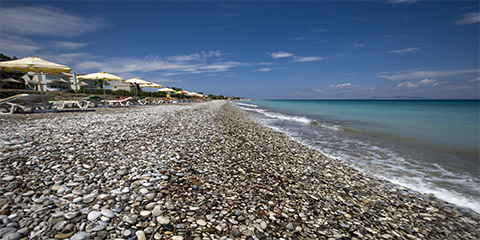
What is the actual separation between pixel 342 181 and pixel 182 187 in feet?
14.9

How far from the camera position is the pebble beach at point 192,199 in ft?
9.46

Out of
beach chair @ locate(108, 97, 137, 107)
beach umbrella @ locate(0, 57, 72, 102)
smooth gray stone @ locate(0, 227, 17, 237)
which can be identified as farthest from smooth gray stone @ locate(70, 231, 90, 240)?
beach chair @ locate(108, 97, 137, 107)

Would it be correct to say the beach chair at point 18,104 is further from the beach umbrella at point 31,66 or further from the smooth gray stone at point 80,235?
the smooth gray stone at point 80,235

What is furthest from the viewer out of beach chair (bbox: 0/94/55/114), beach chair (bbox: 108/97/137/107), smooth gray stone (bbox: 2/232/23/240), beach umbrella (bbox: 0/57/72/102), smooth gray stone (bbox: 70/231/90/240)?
beach chair (bbox: 108/97/137/107)

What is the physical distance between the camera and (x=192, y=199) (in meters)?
3.72

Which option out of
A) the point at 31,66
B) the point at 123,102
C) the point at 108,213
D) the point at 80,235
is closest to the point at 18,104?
the point at 31,66

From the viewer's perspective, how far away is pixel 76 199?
3.34 m

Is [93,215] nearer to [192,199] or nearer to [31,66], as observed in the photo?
[192,199]

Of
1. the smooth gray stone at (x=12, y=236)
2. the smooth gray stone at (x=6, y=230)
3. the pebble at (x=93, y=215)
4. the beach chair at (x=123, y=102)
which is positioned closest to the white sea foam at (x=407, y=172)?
the pebble at (x=93, y=215)

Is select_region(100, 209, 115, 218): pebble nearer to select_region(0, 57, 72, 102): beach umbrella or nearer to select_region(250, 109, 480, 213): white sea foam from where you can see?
select_region(250, 109, 480, 213): white sea foam

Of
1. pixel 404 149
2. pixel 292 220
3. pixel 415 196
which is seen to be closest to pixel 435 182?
pixel 415 196

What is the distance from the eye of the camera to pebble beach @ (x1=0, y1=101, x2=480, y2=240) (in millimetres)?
2883

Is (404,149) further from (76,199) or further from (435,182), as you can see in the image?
(76,199)

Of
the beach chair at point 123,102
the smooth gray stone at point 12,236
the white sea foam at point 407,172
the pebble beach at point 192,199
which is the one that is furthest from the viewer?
the beach chair at point 123,102
